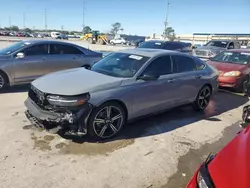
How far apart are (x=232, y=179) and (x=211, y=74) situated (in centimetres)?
501

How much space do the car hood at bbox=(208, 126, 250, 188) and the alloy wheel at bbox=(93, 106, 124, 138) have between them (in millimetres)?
2355

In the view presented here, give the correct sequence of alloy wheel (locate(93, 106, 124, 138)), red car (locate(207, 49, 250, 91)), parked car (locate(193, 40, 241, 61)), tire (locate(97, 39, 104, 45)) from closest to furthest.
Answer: alloy wheel (locate(93, 106, 124, 138))
red car (locate(207, 49, 250, 91))
parked car (locate(193, 40, 241, 61))
tire (locate(97, 39, 104, 45))

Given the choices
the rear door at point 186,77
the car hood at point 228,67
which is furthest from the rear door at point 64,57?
the car hood at point 228,67

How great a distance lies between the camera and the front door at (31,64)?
727 cm

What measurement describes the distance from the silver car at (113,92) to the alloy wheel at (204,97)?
268 mm

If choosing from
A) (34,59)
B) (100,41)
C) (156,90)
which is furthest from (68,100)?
(100,41)

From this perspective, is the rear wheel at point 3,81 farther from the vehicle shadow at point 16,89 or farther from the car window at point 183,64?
the car window at point 183,64

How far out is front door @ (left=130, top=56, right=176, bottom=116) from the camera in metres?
4.65

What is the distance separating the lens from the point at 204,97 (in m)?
6.37

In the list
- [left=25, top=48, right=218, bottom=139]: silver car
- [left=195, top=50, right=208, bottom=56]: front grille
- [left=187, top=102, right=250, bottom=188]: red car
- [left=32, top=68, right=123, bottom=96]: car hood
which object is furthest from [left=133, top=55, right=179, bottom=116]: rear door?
[left=195, top=50, right=208, bottom=56]: front grille

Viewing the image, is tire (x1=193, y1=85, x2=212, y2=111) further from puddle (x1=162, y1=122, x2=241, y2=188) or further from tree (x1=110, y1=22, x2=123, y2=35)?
tree (x1=110, y1=22, x2=123, y2=35)

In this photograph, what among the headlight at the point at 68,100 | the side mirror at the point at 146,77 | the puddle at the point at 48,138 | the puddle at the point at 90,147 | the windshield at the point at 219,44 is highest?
the windshield at the point at 219,44

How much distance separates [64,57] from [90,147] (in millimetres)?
4851

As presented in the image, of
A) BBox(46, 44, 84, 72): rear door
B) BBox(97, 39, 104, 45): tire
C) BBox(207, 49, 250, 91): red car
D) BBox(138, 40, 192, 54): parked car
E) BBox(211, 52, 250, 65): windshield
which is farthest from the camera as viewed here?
BBox(97, 39, 104, 45): tire
